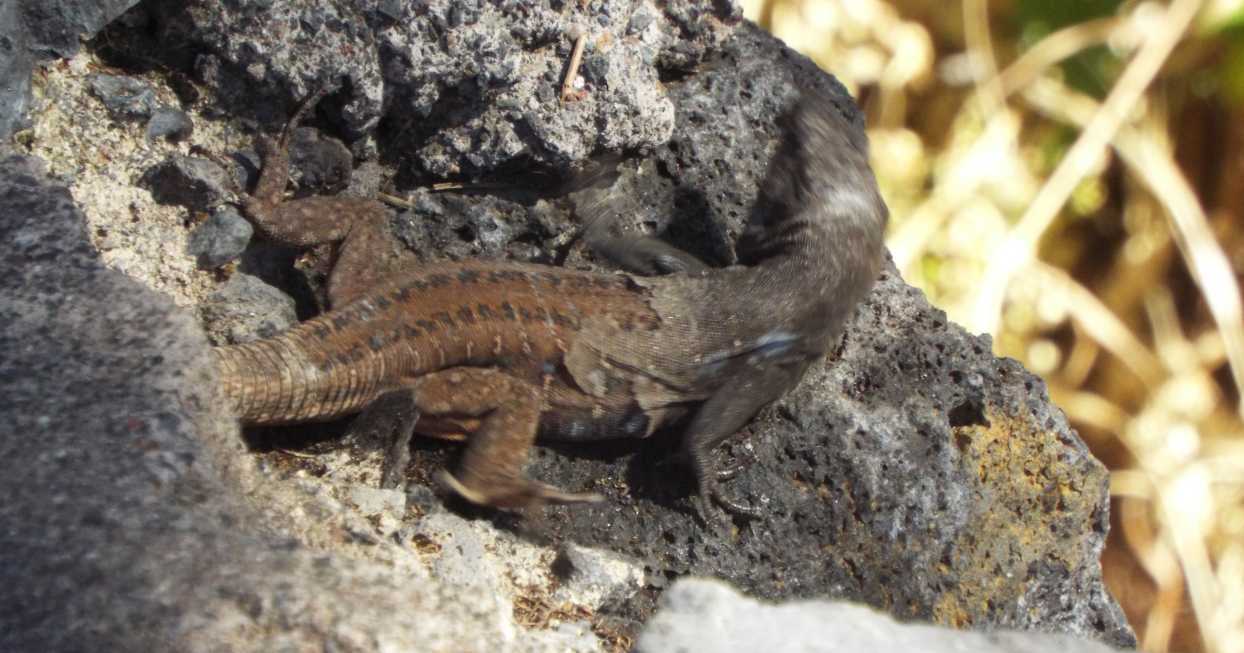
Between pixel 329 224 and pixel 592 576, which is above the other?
pixel 329 224

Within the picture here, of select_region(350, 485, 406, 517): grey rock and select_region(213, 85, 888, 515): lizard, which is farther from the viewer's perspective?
select_region(213, 85, 888, 515): lizard

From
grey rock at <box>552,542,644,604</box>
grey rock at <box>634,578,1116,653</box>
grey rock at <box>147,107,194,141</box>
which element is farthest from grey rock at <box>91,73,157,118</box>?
grey rock at <box>634,578,1116,653</box>

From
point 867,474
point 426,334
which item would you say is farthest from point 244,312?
point 867,474

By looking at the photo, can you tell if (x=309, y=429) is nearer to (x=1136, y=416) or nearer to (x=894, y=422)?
(x=894, y=422)

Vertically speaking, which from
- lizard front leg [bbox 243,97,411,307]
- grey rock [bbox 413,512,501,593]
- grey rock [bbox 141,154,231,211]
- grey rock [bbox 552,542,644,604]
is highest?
lizard front leg [bbox 243,97,411,307]

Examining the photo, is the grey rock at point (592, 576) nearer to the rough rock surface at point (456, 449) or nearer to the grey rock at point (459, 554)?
the rough rock surface at point (456, 449)

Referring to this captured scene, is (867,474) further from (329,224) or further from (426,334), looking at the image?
(329,224)

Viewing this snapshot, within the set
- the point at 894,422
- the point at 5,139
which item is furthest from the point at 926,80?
the point at 5,139

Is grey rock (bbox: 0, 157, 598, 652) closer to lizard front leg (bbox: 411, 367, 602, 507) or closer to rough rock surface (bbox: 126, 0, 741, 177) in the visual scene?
lizard front leg (bbox: 411, 367, 602, 507)
